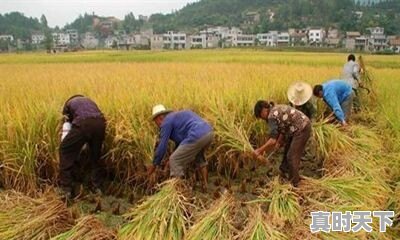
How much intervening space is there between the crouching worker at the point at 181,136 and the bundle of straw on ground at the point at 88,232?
0.83 m

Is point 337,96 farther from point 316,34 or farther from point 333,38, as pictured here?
point 316,34

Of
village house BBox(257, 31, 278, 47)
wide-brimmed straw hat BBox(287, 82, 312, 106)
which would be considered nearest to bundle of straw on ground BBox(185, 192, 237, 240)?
wide-brimmed straw hat BBox(287, 82, 312, 106)

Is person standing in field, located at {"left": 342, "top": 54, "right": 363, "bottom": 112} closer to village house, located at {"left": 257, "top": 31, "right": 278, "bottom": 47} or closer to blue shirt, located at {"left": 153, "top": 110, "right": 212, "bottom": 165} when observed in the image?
blue shirt, located at {"left": 153, "top": 110, "right": 212, "bottom": 165}

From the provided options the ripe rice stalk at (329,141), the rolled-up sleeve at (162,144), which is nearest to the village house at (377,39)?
the ripe rice stalk at (329,141)

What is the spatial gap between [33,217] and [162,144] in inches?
52.2

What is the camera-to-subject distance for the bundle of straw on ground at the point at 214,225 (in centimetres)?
347

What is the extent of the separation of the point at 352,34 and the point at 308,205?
57.9m

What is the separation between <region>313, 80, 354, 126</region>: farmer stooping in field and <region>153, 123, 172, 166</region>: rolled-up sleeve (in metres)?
2.93

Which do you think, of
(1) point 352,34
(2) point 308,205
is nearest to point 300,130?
(2) point 308,205

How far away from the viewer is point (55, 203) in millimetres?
3873

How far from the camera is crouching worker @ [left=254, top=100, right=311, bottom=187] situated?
4.54 metres

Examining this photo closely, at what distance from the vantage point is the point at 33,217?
12.2 ft

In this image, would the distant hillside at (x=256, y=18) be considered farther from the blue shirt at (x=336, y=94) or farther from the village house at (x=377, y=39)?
the blue shirt at (x=336, y=94)

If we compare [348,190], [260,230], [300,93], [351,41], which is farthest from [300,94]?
[351,41]
